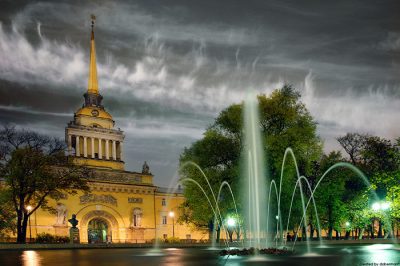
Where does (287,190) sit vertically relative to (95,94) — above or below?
below

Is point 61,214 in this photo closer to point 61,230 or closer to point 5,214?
point 61,230

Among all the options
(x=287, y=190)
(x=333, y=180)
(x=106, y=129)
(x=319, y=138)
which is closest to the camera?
(x=287, y=190)

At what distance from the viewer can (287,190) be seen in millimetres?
40688

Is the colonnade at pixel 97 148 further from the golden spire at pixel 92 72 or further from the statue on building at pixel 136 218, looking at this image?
the statue on building at pixel 136 218

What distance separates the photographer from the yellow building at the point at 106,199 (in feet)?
210

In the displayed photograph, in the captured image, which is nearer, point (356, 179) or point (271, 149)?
point (271, 149)

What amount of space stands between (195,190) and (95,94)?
42531mm

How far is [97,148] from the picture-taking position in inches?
3014

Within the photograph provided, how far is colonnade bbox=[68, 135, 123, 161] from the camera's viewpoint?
74.6 meters

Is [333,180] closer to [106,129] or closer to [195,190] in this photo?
[195,190]

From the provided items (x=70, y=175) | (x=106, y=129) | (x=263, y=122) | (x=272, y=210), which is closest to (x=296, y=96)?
(x=263, y=122)

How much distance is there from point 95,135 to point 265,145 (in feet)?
135

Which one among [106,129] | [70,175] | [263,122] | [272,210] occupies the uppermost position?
[106,129]

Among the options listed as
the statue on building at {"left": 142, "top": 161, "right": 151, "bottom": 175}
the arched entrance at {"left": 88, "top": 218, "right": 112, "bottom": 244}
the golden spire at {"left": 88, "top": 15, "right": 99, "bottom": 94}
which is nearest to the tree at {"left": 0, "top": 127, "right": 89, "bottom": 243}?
the arched entrance at {"left": 88, "top": 218, "right": 112, "bottom": 244}
